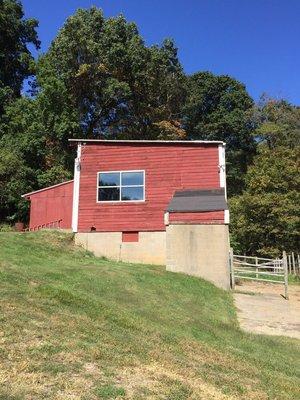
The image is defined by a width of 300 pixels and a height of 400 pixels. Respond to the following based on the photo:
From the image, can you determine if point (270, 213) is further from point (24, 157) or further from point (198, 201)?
point (24, 157)

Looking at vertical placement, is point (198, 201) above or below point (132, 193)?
below

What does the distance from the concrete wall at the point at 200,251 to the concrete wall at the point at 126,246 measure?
292cm

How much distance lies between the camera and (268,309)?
1473 cm

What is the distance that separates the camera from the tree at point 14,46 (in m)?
42.8

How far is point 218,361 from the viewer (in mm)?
7793

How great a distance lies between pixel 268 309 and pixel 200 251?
3.55m

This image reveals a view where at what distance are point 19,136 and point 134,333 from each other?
31.0 m

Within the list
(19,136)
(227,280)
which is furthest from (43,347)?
(19,136)

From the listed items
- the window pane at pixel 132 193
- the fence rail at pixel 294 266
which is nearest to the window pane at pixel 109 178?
the window pane at pixel 132 193

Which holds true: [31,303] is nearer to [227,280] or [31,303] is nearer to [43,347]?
[43,347]

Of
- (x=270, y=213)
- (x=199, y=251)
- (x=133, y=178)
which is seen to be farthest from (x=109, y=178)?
(x=270, y=213)

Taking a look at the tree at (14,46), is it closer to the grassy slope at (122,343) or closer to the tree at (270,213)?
the tree at (270,213)

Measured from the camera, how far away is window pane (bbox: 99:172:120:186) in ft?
71.5

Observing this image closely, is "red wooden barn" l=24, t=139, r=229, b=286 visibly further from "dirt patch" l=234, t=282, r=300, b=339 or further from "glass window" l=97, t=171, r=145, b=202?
"dirt patch" l=234, t=282, r=300, b=339
